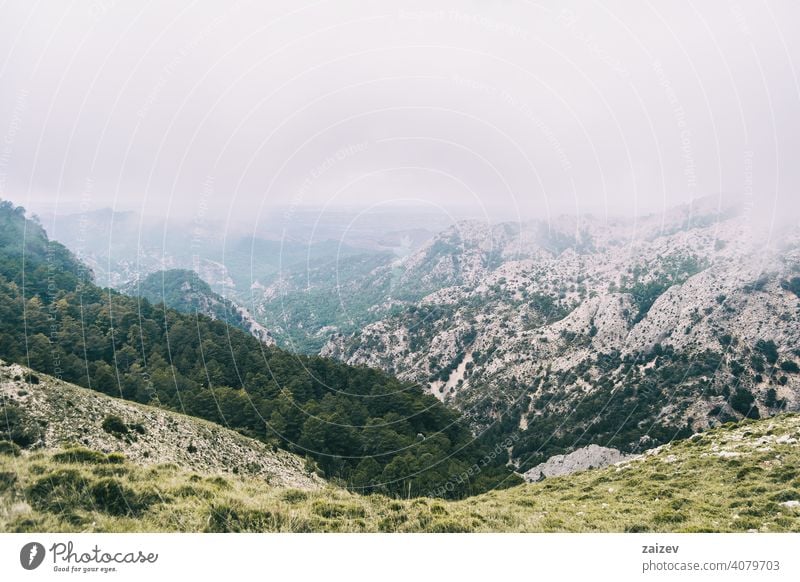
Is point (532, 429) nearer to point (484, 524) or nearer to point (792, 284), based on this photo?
point (792, 284)

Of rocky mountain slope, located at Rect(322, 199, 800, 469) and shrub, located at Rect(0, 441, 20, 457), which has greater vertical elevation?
shrub, located at Rect(0, 441, 20, 457)

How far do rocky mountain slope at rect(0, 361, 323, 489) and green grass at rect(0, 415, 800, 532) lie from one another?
720cm

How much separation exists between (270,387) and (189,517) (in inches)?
2797

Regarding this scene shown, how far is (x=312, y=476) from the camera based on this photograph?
44656 millimetres

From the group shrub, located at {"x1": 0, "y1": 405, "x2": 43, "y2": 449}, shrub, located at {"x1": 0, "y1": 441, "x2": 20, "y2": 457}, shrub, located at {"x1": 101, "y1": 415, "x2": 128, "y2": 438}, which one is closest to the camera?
shrub, located at {"x1": 0, "y1": 441, "x2": 20, "y2": 457}

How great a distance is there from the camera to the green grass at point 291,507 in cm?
1241

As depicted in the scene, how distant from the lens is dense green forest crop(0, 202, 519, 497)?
195 ft

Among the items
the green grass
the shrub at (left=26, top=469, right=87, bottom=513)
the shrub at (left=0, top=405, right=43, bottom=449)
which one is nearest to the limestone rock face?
the green grass

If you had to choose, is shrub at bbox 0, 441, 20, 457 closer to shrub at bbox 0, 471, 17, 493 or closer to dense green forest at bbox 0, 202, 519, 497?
shrub at bbox 0, 471, 17, 493

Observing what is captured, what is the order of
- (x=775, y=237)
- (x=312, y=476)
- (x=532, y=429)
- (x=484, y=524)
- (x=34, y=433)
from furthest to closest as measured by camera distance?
(x=775, y=237)
(x=532, y=429)
(x=312, y=476)
(x=34, y=433)
(x=484, y=524)

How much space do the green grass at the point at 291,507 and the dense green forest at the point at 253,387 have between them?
3543cm

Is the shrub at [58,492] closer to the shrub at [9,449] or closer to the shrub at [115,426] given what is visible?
the shrub at [9,449]

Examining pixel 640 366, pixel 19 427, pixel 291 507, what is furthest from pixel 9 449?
pixel 640 366

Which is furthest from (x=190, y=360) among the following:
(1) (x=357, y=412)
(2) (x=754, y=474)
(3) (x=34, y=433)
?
(2) (x=754, y=474)
